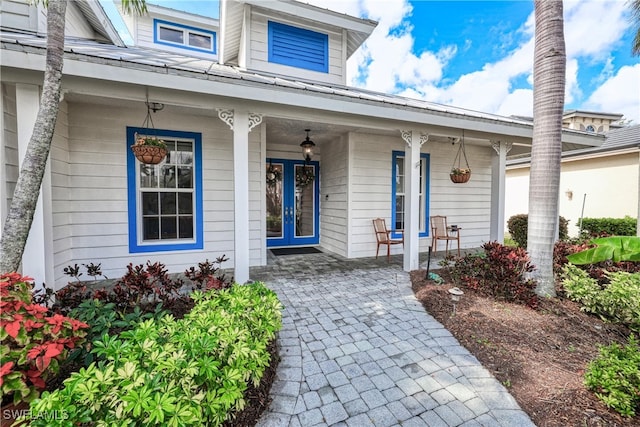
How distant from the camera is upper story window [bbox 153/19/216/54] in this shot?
841 centimetres

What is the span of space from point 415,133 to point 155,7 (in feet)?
28.6

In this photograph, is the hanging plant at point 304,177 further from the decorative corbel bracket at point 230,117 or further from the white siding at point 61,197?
the white siding at point 61,197

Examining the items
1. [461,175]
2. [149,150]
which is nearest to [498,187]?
[461,175]

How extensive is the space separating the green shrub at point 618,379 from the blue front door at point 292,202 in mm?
6002

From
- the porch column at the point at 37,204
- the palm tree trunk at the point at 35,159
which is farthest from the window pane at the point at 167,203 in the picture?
the palm tree trunk at the point at 35,159

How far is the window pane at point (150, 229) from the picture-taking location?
482 centimetres

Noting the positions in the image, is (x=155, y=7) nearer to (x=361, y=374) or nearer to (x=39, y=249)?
(x=39, y=249)

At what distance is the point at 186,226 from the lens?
5055mm

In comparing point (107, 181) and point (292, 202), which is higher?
point (107, 181)

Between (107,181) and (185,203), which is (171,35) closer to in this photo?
(107,181)

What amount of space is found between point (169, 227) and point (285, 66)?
430cm

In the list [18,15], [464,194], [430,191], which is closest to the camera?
[18,15]

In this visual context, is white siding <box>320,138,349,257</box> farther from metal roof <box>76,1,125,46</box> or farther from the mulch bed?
metal roof <box>76,1,125,46</box>

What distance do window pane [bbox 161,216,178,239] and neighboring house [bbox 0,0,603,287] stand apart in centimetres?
2
